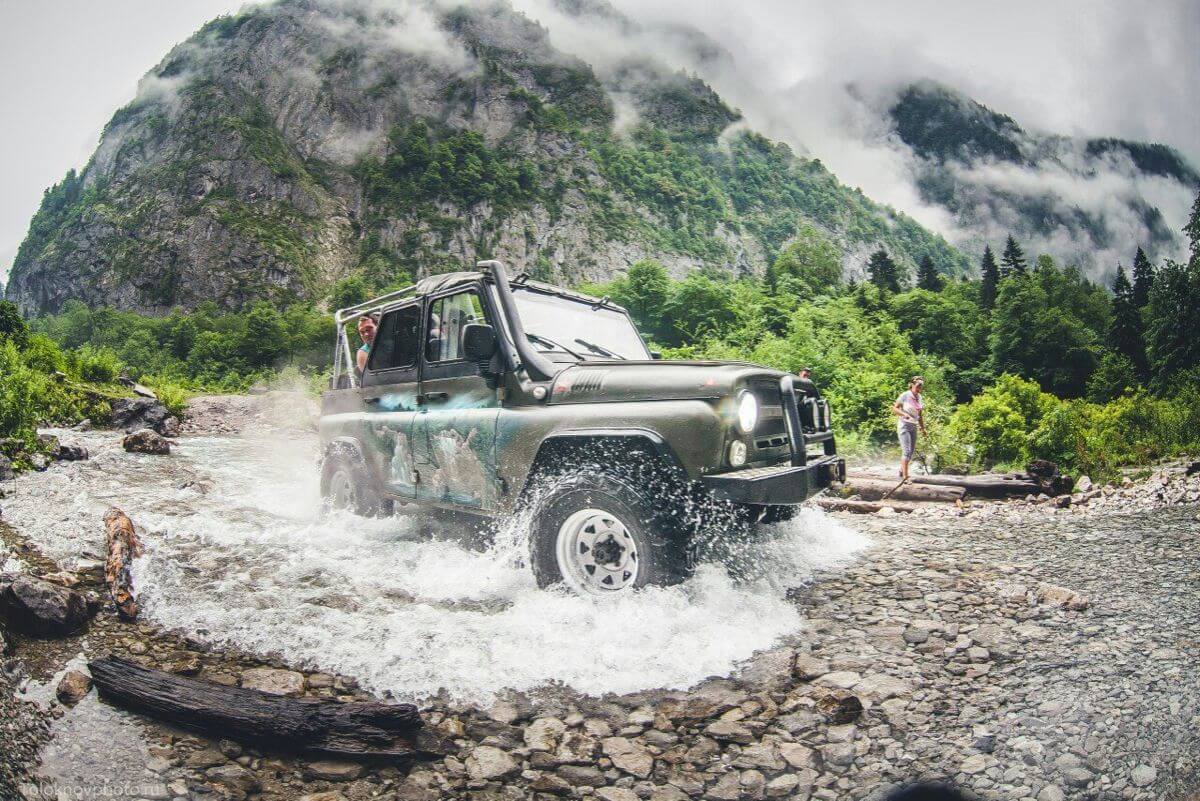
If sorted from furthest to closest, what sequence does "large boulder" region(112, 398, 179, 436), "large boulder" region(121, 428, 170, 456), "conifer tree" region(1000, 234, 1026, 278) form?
"conifer tree" region(1000, 234, 1026, 278) → "large boulder" region(112, 398, 179, 436) → "large boulder" region(121, 428, 170, 456)

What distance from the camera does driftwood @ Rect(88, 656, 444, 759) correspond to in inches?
93.5

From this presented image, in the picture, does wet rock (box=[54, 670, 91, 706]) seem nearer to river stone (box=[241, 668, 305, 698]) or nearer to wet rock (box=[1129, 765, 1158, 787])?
river stone (box=[241, 668, 305, 698])

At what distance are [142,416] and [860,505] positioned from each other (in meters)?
21.3

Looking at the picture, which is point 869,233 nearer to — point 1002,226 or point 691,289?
point 1002,226

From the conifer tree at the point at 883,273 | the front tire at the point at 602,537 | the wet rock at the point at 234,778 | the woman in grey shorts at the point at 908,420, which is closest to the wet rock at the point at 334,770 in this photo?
the wet rock at the point at 234,778

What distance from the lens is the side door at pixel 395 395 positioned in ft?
17.0

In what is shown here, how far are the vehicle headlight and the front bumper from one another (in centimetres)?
27

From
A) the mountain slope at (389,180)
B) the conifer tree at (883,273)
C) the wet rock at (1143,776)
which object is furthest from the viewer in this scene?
the mountain slope at (389,180)

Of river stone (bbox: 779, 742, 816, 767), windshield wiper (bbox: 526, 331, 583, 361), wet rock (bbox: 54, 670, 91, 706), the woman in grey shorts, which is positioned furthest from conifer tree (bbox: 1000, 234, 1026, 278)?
wet rock (bbox: 54, 670, 91, 706)

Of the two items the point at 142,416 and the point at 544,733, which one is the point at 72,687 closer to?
the point at 544,733

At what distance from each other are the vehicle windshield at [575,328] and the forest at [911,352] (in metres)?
8.39

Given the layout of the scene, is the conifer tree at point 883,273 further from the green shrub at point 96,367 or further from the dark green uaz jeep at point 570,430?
the dark green uaz jeep at point 570,430

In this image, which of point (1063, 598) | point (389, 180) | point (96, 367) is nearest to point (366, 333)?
point (1063, 598)

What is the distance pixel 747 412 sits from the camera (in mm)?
3693
